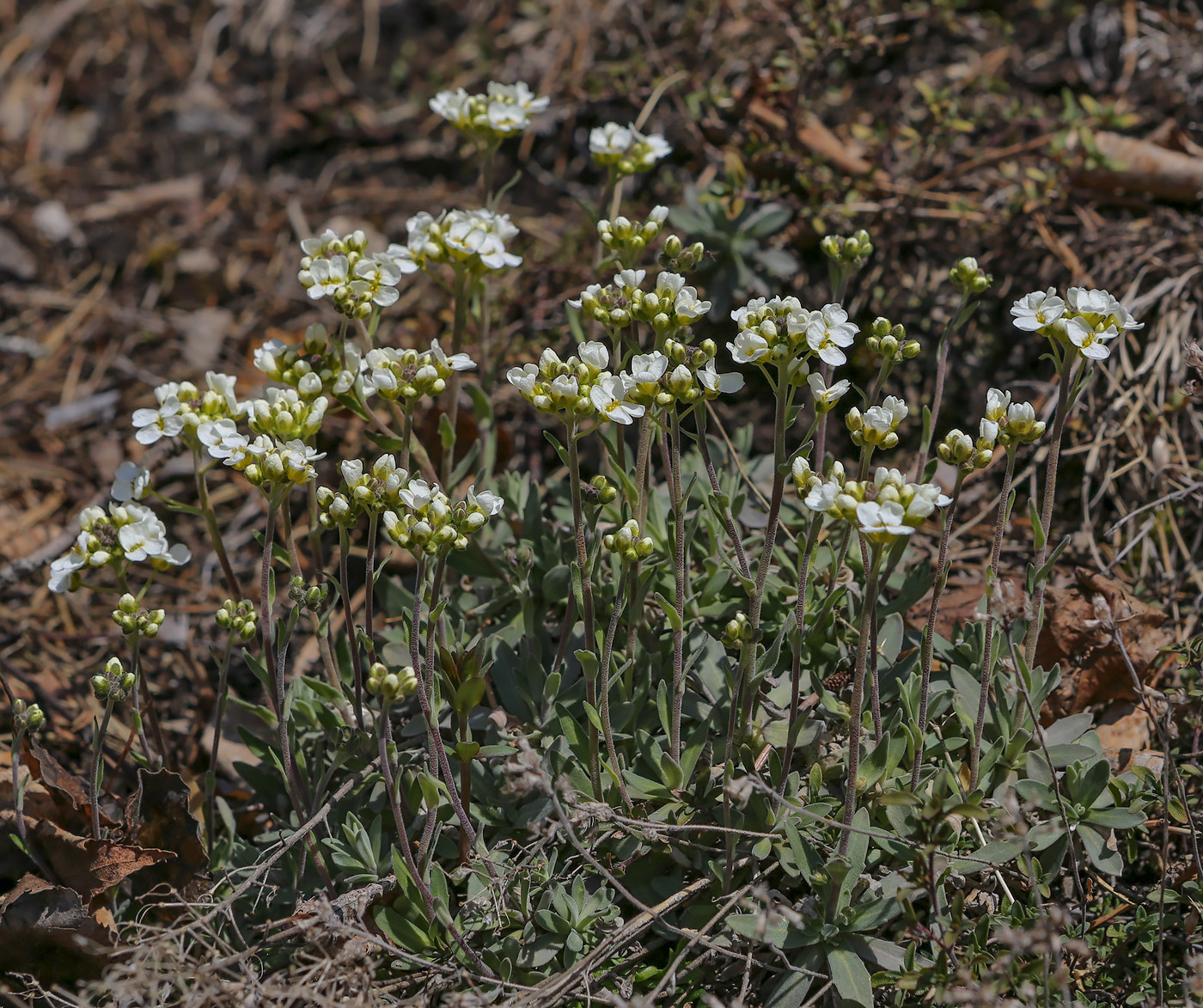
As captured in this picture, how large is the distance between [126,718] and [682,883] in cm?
248

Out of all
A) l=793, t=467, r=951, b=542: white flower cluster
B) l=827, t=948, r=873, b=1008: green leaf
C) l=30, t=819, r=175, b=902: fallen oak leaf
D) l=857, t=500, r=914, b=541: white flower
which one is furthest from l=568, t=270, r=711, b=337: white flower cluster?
l=30, t=819, r=175, b=902: fallen oak leaf

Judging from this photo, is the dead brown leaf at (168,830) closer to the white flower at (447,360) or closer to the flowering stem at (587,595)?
the flowering stem at (587,595)

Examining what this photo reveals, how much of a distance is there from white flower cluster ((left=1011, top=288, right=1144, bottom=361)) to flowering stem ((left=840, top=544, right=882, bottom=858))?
2.69 ft

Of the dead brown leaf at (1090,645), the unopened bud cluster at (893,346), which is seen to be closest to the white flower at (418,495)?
the unopened bud cluster at (893,346)

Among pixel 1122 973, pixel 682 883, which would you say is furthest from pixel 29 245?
pixel 1122 973

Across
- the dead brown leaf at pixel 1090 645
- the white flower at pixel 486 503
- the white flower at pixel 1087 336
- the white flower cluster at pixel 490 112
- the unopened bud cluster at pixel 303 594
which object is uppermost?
the white flower cluster at pixel 490 112

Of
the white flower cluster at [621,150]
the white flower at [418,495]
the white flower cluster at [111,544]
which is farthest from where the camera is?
the white flower cluster at [621,150]

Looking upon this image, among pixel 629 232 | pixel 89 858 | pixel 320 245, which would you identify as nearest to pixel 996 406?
pixel 629 232

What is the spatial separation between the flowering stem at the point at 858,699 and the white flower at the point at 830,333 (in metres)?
0.53

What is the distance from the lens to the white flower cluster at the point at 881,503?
7.64ft

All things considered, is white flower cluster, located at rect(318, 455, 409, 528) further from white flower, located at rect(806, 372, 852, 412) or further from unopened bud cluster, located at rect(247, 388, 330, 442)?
white flower, located at rect(806, 372, 852, 412)

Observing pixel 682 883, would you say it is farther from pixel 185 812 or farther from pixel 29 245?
pixel 29 245

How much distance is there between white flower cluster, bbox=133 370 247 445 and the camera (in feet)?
10.1

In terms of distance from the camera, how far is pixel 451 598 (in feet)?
12.5
